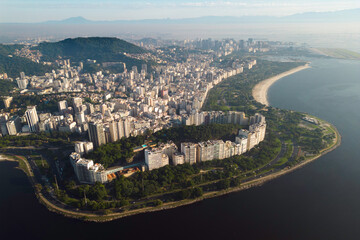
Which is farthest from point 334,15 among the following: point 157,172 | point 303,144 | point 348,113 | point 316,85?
point 157,172

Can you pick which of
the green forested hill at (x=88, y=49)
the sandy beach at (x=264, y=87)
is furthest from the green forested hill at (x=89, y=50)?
the sandy beach at (x=264, y=87)

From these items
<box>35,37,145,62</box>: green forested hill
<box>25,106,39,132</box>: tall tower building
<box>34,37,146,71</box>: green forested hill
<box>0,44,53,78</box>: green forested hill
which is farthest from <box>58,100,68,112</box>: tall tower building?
<box>35,37,145,62</box>: green forested hill

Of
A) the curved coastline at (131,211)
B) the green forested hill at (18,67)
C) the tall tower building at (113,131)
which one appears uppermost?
the green forested hill at (18,67)

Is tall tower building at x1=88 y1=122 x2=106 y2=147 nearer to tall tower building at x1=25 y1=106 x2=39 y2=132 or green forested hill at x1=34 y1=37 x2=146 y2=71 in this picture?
tall tower building at x1=25 y1=106 x2=39 y2=132

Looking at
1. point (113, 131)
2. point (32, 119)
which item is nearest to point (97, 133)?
point (113, 131)

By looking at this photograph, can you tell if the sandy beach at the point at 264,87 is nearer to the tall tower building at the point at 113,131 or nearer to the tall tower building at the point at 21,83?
the tall tower building at the point at 113,131

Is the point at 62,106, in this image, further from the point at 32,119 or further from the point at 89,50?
the point at 89,50

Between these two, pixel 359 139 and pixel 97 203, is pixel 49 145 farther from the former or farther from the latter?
pixel 359 139

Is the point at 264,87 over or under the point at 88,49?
under
